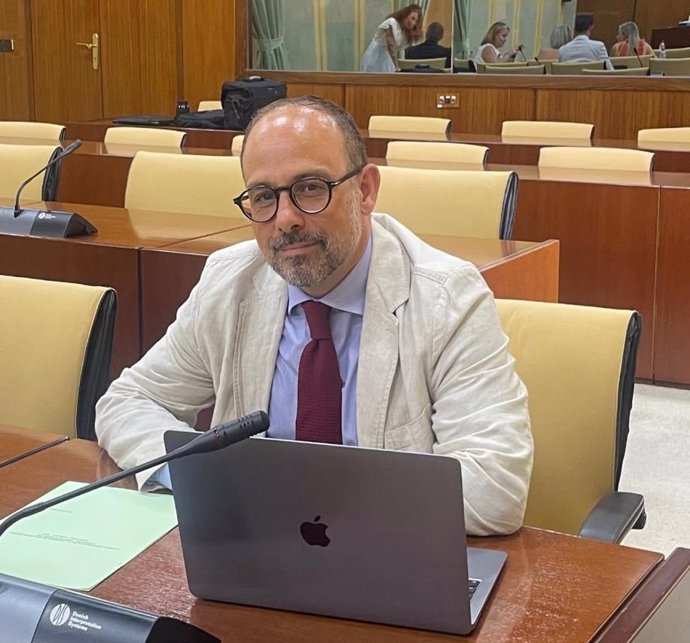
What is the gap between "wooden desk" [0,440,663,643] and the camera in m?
1.21

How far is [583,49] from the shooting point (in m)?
8.10

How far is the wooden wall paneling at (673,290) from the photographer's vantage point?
4.19 m

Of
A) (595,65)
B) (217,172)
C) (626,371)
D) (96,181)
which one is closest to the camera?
(626,371)

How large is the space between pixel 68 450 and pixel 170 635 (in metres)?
0.75

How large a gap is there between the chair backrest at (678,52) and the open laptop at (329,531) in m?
7.05

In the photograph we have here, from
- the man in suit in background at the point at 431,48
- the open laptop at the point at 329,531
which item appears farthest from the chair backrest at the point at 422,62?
the open laptop at the point at 329,531

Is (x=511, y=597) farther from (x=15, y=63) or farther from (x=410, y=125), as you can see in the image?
(x=15, y=63)

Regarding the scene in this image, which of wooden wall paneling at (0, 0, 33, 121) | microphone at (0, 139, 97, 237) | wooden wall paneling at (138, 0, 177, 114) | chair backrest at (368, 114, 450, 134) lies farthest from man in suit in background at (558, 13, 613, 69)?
microphone at (0, 139, 97, 237)

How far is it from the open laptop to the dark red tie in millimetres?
494

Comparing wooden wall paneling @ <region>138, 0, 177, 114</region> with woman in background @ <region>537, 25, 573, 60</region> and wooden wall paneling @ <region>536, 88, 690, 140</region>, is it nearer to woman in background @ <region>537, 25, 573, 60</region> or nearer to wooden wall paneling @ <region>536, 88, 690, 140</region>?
woman in background @ <region>537, 25, 573, 60</region>

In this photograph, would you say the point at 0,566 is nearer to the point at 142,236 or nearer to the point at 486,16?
the point at 142,236

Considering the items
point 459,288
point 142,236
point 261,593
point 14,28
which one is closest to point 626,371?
point 459,288

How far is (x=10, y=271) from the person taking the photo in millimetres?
3311

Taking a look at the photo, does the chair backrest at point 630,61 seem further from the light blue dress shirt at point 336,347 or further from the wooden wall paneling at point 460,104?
the light blue dress shirt at point 336,347
